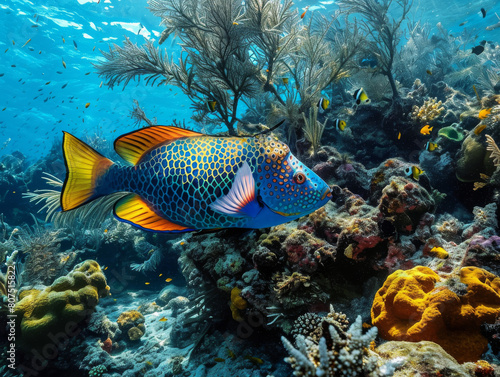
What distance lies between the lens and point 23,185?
52.9 feet

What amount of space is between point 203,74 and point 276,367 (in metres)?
6.70

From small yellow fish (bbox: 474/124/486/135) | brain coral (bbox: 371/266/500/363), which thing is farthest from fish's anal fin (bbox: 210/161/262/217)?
small yellow fish (bbox: 474/124/486/135)

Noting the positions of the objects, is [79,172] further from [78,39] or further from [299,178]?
[78,39]

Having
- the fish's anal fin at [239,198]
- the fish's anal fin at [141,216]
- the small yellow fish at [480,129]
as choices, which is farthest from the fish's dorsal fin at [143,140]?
the small yellow fish at [480,129]

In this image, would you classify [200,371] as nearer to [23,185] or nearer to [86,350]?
[86,350]

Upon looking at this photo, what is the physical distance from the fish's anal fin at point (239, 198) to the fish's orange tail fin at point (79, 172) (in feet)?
2.01

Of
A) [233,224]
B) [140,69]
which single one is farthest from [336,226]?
[140,69]

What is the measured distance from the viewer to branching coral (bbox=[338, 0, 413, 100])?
27.9 ft

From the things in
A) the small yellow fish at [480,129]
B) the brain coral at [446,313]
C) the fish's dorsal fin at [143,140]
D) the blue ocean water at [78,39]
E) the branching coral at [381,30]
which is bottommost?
the brain coral at [446,313]

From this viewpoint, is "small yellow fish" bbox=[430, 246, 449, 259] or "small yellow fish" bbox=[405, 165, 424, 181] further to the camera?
"small yellow fish" bbox=[405, 165, 424, 181]

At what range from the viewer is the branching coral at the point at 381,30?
8.50 metres

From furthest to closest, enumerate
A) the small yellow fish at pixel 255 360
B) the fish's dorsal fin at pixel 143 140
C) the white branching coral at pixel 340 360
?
1. the small yellow fish at pixel 255 360
2. the white branching coral at pixel 340 360
3. the fish's dorsal fin at pixel 143 140

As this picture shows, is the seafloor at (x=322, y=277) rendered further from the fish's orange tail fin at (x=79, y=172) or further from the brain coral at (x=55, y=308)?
the fish's orange tail fin at (x=79, y=172)

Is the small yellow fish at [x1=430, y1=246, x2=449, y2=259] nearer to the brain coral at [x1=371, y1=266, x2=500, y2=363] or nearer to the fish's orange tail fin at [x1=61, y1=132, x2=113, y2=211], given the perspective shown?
the brain coral at [x1=371, y1=266, x2=500, y2=363]
